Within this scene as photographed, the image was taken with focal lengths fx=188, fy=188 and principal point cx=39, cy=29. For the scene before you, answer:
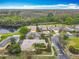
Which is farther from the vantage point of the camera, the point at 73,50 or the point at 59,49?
the point at 59,49

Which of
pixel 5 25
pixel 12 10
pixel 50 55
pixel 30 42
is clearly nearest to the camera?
pixel 50 55

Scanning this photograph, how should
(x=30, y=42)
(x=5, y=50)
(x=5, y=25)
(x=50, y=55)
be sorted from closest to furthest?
(x=50, y=55)
(x=5, y=50)
(x=30, y=42)
(x=5, y=25)

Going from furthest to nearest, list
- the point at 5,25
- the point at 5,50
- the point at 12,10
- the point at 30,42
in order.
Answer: the point at 12,10 → the point at 5,25 → the point at 30,42 → the point at 5,50

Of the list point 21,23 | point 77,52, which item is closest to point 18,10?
point 21,23

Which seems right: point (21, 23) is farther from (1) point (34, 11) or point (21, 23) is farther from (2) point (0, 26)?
(1) point (34, 11)

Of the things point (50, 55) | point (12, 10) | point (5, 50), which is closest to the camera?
point (50, 55)

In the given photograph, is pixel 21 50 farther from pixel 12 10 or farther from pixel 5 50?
pixel 12 10

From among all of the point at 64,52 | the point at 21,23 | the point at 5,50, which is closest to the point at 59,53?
the point at 64,52

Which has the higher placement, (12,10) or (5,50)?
(12,10)

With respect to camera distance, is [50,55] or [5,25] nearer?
[50,55]
